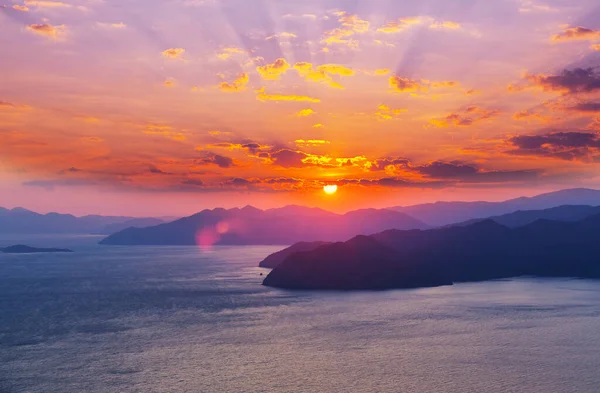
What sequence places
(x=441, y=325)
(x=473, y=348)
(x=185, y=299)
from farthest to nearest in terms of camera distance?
1. (x=185, y=299)
2. (x=441, y=325)
3. (x=473, y=348)

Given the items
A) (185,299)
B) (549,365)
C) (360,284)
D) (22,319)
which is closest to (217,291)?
(185,299)

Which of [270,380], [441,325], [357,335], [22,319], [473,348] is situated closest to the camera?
[270,380]

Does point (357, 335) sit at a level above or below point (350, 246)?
below

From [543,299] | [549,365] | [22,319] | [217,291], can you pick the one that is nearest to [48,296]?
[22,319]

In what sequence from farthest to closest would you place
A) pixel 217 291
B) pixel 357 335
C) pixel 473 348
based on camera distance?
pixel 217 291
pixel 357 335
pixel 473 348

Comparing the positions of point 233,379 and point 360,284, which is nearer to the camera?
point 233,379

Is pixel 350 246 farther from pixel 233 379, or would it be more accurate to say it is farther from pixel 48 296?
pixel 233 379

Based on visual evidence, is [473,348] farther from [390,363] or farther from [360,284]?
[360,284]
